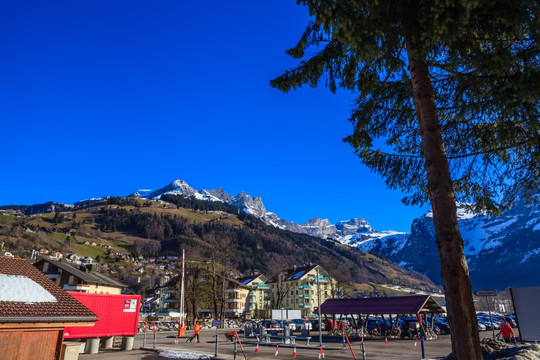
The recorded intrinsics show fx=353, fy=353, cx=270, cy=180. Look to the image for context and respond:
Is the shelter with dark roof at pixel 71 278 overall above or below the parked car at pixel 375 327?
above

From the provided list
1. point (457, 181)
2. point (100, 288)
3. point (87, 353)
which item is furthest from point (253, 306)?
point (457, 181)

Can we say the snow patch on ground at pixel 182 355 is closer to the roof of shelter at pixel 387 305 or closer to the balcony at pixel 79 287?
the roof of shelter at pixel 387 305

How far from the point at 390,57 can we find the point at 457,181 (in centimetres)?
401

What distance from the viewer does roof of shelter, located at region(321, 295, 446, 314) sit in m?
29.2

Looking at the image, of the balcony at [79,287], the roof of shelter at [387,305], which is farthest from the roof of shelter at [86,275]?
the roof of shelter at [387,305]

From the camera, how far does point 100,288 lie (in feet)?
190

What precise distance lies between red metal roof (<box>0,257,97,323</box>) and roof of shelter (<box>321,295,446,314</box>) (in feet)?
81.2

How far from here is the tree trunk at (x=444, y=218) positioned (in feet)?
20.5

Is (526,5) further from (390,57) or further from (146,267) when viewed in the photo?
(146,267)

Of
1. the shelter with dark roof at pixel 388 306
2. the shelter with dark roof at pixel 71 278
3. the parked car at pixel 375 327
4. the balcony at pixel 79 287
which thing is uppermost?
the shelter with dark roof at pixel 71 278

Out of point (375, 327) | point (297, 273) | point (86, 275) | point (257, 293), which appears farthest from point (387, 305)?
point (257, 293)

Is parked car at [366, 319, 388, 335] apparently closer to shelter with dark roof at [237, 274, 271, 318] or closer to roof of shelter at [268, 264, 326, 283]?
roof of shelter at [268, 264, 326, 283]

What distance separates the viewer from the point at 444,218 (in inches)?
269

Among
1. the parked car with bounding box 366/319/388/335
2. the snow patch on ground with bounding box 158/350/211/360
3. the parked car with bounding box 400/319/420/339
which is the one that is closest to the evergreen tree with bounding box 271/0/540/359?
the snow patch on ground with bounding box 158/350/211/360
